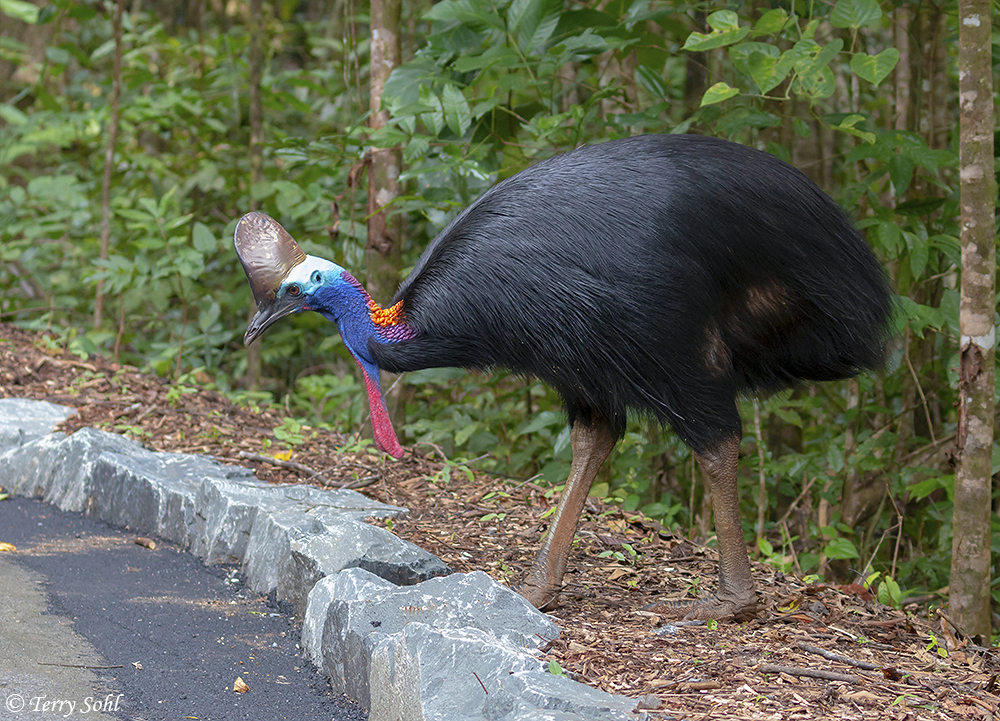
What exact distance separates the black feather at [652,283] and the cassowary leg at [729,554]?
0.11 m

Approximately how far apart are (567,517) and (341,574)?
0.74 metres

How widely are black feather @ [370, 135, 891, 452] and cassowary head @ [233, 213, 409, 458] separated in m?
0.07

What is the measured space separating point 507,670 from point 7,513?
2.74m

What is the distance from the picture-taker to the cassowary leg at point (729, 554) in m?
3.05

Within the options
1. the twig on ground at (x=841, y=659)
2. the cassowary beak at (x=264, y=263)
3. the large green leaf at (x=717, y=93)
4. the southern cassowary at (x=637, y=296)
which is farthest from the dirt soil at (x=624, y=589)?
the large green leaf at (x=717, y=93)

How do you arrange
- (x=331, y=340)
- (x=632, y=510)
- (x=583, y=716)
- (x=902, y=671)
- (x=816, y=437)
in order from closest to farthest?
(x=583, y=716)
(x=902, y=671)
(x=632, y=510)
(x=331, y=340)
(x=816, y=437)

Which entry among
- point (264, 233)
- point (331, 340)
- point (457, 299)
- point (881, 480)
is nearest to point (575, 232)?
point (457, 299)

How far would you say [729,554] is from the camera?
10.2 ft

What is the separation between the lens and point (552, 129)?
397 cm

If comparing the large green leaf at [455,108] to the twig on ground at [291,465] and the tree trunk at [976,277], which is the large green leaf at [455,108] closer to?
the twig on ground at [291,465]

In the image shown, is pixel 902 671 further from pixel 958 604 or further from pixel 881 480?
pixel 881 480

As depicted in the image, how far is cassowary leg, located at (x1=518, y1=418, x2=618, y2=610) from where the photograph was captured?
10.4 feet

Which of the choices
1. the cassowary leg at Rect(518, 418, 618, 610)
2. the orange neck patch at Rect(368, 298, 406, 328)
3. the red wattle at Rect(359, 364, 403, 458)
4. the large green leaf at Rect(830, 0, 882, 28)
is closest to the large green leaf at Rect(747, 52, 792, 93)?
the large green leaf at Rect(830, 0, 882, 28)

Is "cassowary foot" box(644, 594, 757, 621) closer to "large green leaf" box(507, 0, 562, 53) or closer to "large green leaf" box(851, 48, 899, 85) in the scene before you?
"large green leaf" box(851, 48, 899, 85)
